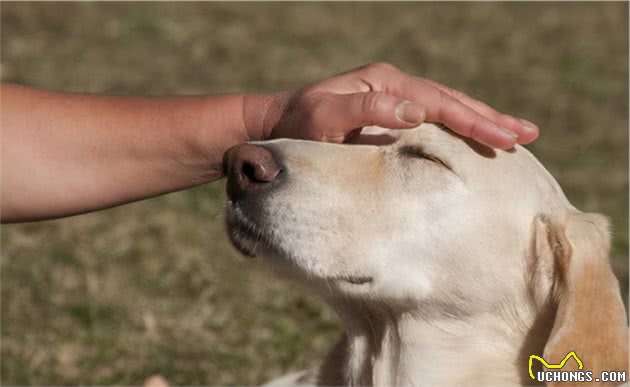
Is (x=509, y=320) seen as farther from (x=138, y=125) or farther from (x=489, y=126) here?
(x=138, y=125)

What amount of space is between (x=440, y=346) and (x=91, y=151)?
1.47 m

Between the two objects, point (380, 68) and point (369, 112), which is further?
point (380, 68)

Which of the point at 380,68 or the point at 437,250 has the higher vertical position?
the point at 380,68

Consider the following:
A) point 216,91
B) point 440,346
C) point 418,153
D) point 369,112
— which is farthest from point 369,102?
point 216,91

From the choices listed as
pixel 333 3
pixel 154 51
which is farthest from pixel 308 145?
pixel 333 3

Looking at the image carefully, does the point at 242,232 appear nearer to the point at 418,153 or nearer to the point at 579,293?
the point at 418,153

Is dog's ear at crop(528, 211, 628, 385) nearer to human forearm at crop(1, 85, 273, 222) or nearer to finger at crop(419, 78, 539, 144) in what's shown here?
finger at crop(419, 78, 539, 144)

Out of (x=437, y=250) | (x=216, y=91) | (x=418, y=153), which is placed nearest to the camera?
(x=437, y=250)

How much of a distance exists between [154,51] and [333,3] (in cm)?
324

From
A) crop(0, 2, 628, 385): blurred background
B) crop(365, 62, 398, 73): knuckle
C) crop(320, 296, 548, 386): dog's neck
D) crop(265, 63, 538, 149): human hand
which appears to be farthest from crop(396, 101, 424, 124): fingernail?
crop(0, 2, 628, 385): blurred background

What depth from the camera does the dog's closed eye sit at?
3529 millimetres

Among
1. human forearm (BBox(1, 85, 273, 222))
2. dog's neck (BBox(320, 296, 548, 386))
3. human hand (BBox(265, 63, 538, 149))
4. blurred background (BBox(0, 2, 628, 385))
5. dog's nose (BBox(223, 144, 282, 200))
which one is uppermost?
human hand (BBox(265, 63, 538, 149))

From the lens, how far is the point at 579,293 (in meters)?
3.33

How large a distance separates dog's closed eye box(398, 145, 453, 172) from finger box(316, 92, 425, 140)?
0.08 metres
